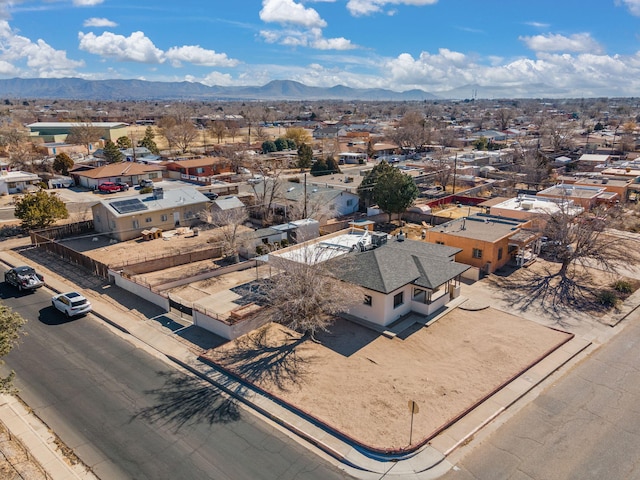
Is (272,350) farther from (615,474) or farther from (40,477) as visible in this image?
(615,474)

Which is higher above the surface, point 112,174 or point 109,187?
point 112,174

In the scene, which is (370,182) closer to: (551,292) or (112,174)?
(551,292)

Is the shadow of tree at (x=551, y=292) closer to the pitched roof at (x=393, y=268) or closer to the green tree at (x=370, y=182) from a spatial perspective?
the pitched roof at (x=393, y=268)

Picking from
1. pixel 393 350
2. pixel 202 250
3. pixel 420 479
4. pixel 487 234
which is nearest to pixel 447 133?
pixel 487 234

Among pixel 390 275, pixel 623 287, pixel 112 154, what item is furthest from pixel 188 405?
pixel 112 154

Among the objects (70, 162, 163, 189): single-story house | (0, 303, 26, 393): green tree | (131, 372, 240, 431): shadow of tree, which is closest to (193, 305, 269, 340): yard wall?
(131, 372, 240, 431): shadow of tree
